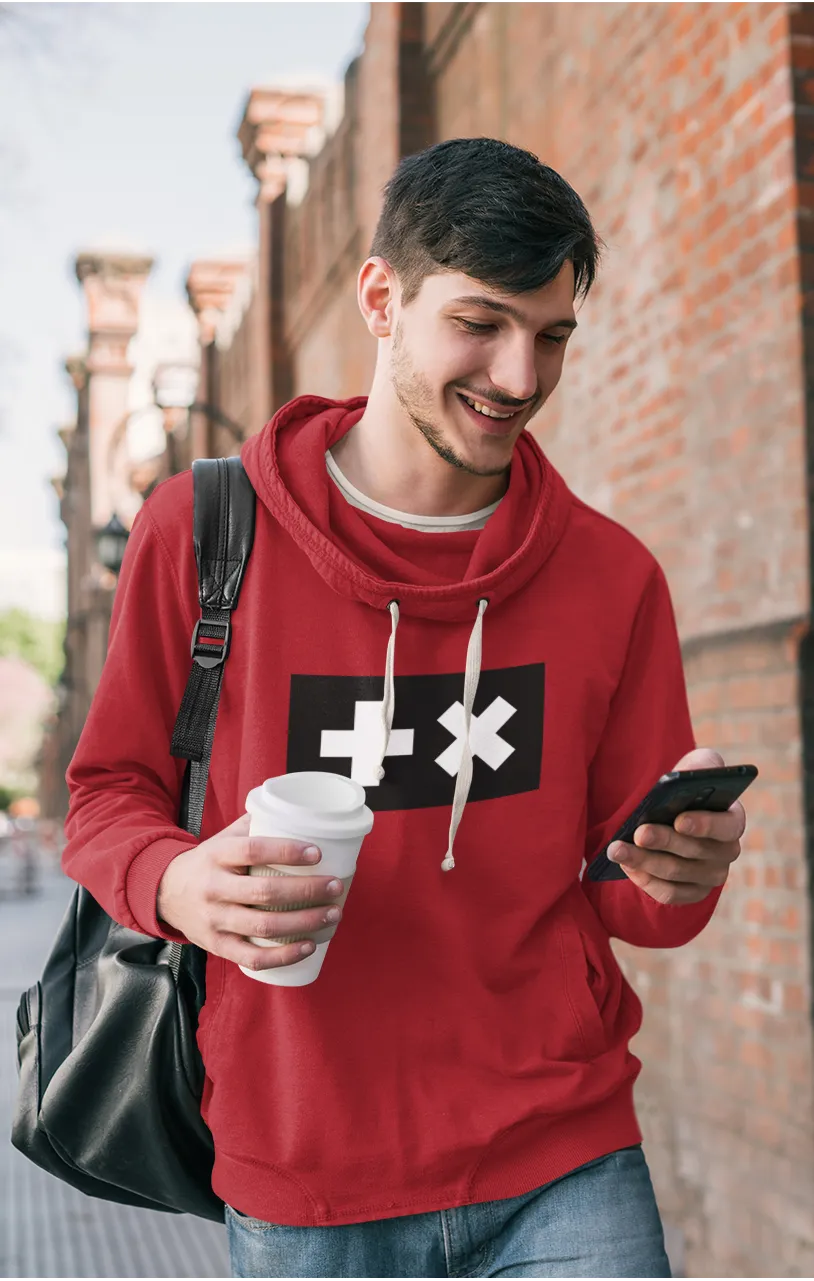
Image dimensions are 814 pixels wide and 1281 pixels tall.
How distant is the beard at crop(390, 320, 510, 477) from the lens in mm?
2213

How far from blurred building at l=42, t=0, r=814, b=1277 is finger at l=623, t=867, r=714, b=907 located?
6.83 feet

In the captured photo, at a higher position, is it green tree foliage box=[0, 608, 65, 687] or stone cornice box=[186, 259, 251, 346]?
stone cornice box=[186, 259, 251, 346]

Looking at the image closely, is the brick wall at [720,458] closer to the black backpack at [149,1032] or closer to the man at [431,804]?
the man at [431,804]

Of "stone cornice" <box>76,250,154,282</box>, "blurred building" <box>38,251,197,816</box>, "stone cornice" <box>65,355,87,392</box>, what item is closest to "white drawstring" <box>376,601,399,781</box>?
"blurred building" <box>38,251,197,816</box>

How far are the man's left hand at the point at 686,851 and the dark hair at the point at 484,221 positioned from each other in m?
0.77

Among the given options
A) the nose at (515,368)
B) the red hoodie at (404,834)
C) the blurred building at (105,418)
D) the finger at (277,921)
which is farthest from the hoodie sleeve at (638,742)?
the blurred building at (105,418)

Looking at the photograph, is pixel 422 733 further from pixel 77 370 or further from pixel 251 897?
pixel 77 370

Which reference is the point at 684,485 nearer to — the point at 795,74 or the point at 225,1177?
the point at 795,74

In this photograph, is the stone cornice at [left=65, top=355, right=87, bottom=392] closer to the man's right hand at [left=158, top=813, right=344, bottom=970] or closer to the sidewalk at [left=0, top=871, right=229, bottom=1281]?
the sidewalk at [left=0, top=871, right=229, bottom=1281]

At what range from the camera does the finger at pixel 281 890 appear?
69.4 inches

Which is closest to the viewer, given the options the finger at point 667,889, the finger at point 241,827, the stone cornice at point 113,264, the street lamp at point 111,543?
the finger at point 241,827

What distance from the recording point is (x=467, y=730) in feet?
7.22

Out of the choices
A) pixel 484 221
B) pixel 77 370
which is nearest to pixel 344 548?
pixel 484 221

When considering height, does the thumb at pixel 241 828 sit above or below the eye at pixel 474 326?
below
